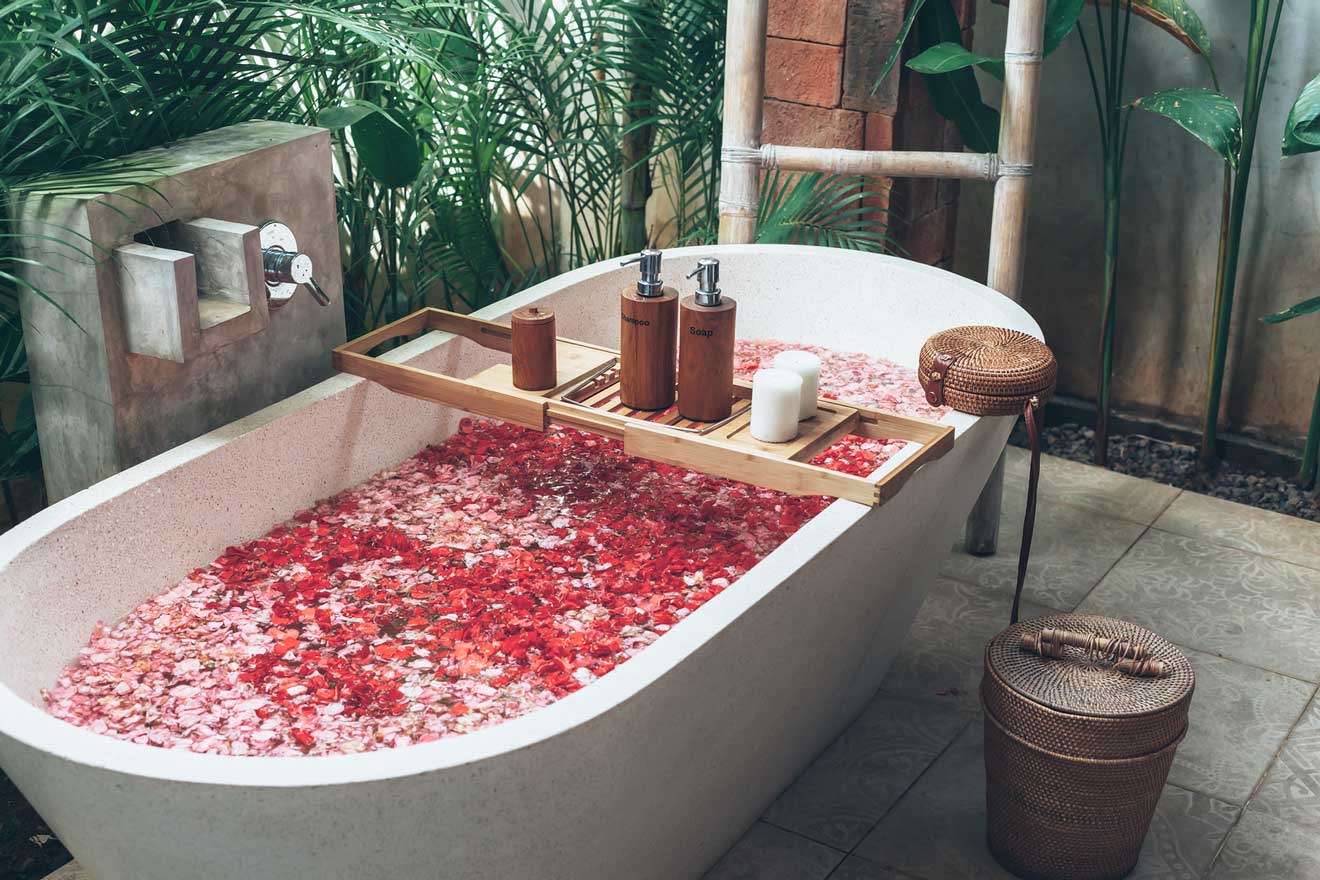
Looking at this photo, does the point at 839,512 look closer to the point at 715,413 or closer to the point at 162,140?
the point at 715,413

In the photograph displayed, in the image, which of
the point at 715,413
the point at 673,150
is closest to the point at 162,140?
the point at 715,413

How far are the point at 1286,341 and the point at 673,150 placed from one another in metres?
1.69

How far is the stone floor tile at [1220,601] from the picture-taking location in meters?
2.94

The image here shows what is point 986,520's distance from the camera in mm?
3258

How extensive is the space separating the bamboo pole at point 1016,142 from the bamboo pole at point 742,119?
52 cm

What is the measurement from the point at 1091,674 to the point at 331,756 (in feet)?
3.99

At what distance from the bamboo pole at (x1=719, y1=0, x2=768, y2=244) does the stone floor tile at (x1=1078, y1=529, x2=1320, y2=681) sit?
1.15m

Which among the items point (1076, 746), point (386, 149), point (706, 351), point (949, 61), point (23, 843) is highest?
point (949, 61)

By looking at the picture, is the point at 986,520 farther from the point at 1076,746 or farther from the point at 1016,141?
the point at 1076,746

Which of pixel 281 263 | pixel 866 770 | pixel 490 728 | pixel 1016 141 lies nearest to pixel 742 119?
pixel 1016 141

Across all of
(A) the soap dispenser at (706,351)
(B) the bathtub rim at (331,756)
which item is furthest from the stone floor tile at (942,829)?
(A) the soap dispenser at (706,351)

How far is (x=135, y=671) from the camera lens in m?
1.92

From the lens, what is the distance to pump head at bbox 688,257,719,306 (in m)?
2.15

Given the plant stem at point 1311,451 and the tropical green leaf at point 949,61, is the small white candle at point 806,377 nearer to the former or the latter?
the tropical green leaf at point 949,61
